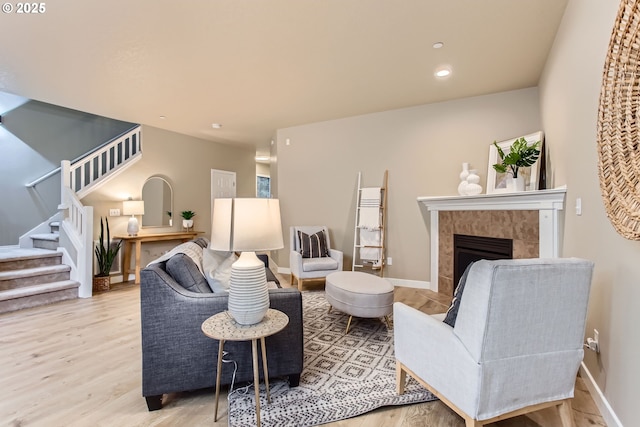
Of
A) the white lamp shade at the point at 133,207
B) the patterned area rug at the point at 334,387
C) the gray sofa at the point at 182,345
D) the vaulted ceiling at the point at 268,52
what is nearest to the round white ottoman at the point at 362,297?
the patterned area rug at the point at 334,387

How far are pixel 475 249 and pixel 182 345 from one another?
3.21 meters

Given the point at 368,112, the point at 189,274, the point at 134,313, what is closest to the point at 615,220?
the point at 189,274

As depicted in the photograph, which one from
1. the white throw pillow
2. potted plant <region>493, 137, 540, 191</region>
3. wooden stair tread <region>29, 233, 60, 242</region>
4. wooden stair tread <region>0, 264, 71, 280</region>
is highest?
potted plant <region>493, 137, 540, 191</region>

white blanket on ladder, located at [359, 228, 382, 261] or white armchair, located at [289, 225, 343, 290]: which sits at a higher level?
white blanket on ladder, located at [359, 228, 382, 261]

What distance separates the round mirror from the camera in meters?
5.30

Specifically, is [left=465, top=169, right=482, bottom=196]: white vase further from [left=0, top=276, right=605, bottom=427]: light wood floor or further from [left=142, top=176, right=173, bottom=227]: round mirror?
[left=142, top=176, right=173, bottom=227]: round mirror

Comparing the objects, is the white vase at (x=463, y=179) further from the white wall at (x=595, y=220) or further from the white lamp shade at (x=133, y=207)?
the white lamp shade at (x=133, y=207)

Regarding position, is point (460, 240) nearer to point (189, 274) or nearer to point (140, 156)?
point (189, 274)

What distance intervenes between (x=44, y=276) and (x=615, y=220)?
5.55m

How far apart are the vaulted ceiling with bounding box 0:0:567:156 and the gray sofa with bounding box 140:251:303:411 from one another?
1.94 m

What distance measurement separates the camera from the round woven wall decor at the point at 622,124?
1238 millimetres

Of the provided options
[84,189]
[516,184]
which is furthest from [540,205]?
[84,189]

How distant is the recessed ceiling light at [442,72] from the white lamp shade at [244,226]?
2592mm

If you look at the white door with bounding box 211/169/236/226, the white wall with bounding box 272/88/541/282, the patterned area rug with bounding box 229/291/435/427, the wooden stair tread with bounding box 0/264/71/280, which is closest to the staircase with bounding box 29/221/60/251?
the wooden stair tread with bounding box 0/264/71/280
